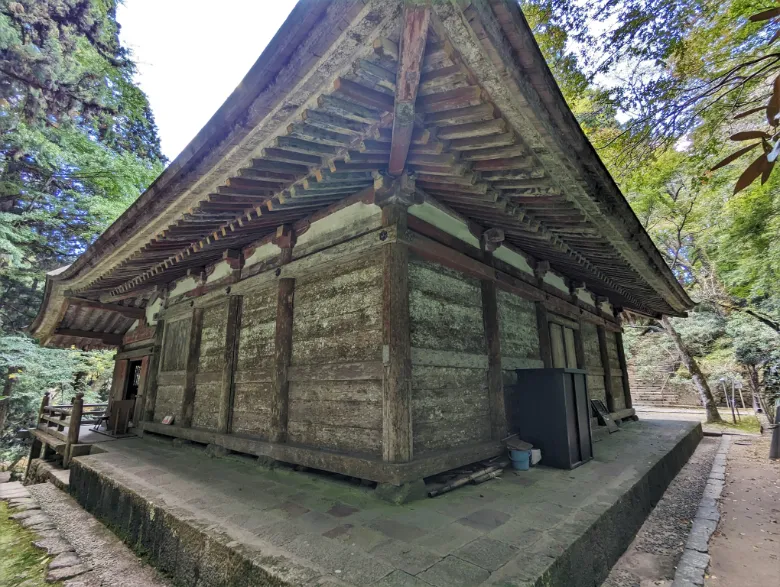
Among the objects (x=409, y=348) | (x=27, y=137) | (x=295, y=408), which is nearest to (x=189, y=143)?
(x=409, y=348)

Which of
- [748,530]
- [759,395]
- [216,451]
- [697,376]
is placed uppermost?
[697,376]

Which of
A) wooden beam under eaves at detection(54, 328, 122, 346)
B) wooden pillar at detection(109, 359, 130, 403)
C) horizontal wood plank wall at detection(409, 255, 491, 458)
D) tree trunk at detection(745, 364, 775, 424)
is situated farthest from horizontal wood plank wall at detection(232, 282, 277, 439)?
tree trunk at detection(745, 364, 775, 424)

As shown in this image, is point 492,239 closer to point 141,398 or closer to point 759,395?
point 141,398

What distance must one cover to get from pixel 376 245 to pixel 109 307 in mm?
8070

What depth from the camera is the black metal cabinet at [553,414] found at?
16.3 ft

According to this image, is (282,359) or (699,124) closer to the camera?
(282,359)

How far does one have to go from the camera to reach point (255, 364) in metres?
5.62

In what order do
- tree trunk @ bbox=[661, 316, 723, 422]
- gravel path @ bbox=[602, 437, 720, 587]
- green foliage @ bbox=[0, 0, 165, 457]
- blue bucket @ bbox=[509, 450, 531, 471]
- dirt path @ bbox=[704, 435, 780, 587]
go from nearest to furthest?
gravel path @ bbox=[602, 437, 720, 587], dirt path @ bbox=[704, 435, 780, 587], blue bucket @ bbox=[509, 450, 531, 471], green foliage @ bbox=[0, 0, 165, 457], tree trunk @ bbox=[661, 316, 723, 422]

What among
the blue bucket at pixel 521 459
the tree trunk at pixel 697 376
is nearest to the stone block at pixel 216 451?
the blue bucket at pixel 521 459

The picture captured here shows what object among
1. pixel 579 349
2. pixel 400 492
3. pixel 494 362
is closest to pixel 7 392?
pixel 400 492

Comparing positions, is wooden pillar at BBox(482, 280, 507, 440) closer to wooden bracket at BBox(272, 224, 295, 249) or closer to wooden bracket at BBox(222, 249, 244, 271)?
wooden bracket at BBox(272, 224, 295, 249)

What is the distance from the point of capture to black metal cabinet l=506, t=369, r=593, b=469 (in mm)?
4961

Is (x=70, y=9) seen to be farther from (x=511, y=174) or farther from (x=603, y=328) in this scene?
(x=603, y=328)

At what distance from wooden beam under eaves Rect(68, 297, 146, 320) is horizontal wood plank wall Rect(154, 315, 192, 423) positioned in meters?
1.98
